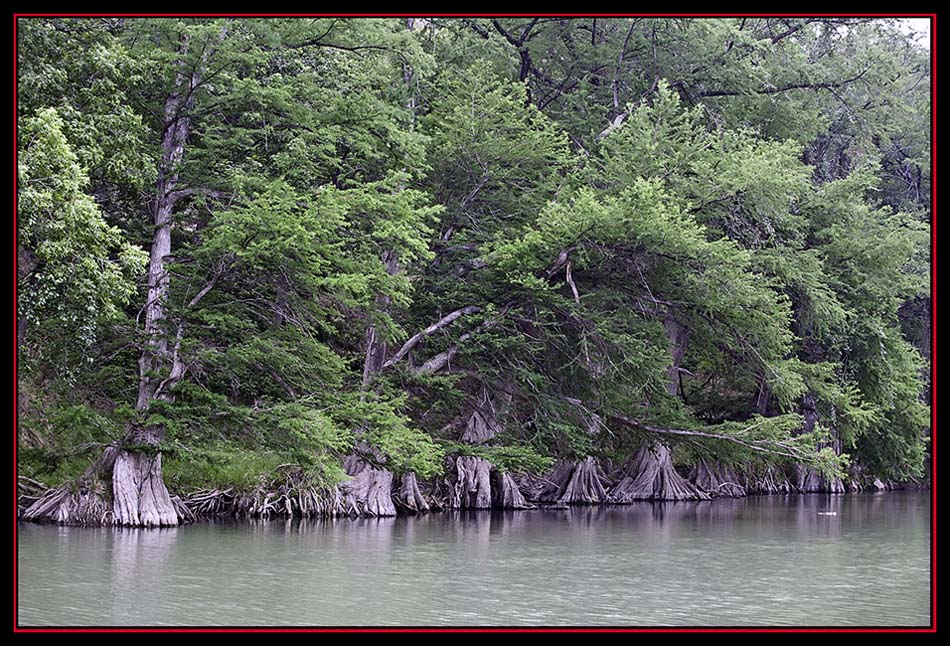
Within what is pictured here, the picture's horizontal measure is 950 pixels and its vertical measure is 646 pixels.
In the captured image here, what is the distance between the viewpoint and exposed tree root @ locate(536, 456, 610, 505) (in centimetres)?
2433

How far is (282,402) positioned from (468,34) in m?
11.6

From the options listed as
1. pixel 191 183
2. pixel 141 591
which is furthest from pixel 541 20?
pixel 141 591

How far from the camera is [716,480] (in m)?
27.9

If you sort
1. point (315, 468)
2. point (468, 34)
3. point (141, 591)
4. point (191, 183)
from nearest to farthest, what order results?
point (141, 591), point (315, 468), point (191, 183), point (468, 34)

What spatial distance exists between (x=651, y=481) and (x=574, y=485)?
6.85ft

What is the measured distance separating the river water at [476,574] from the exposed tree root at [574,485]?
164 inches

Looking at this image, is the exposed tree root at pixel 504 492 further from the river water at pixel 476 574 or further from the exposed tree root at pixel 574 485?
the river water at pixel 476 574

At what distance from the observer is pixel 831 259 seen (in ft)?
90.5

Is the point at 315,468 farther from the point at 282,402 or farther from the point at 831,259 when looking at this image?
the point at 831,259

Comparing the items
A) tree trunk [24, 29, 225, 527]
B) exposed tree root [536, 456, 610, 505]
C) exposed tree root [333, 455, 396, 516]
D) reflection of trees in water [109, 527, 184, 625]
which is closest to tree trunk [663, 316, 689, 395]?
exposed tree root [536, 456, 610, 505]

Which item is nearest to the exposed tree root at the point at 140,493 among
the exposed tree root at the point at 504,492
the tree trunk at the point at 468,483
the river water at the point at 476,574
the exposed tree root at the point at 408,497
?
the river water at the point at 476,574

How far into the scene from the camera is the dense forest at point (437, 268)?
1723 cm

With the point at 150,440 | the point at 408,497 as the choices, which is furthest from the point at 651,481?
the point at 150,440

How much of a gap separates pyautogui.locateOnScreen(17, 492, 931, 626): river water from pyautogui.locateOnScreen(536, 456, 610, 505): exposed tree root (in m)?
4.17
